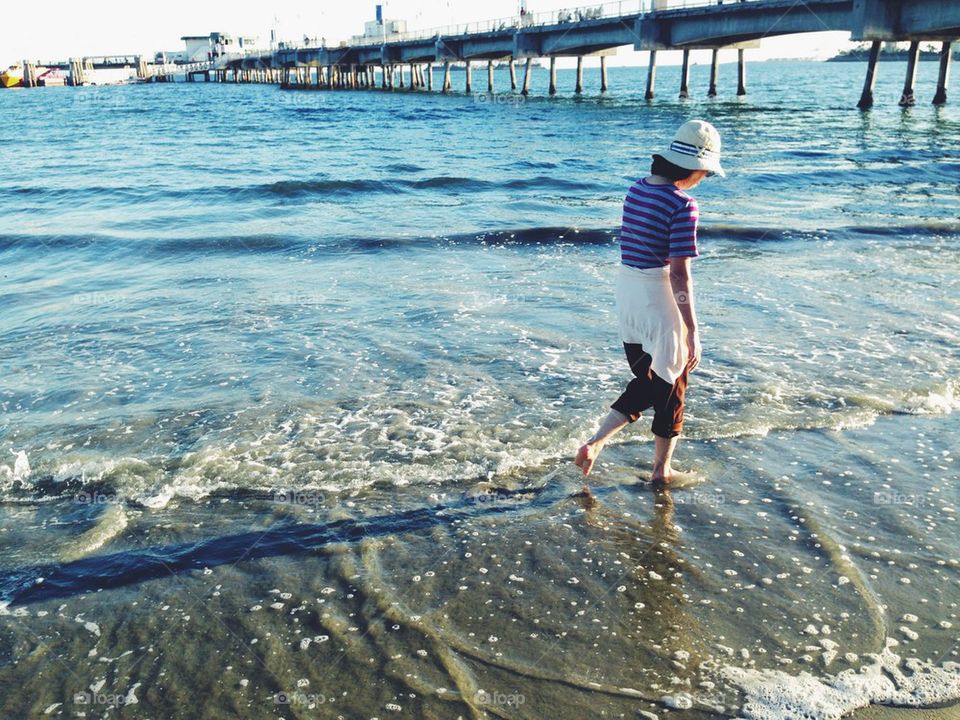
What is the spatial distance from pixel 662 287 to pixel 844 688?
2.07 metres

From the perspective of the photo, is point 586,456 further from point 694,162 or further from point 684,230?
point 694,162

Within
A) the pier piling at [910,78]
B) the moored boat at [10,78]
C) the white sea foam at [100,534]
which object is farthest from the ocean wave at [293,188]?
the moored boat at [10,78]

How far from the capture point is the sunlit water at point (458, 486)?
317 centimetres

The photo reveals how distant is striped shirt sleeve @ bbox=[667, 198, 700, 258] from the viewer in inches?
155

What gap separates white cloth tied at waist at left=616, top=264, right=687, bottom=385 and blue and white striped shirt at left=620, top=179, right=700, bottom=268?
0.27 feet

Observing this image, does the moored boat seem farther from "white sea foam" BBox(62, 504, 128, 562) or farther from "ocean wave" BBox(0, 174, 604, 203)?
"white sea foam" BBox(62, 504, 128, 562)

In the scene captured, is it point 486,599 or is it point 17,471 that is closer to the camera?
point 486,599

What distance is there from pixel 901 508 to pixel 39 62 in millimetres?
192606

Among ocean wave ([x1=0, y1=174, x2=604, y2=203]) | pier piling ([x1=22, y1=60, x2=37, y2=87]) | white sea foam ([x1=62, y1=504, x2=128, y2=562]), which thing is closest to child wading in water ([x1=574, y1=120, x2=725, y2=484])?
white sea foam ([x1=62, y1=504, x2=128, y2=562])

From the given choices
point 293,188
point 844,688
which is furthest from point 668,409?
point 293,188

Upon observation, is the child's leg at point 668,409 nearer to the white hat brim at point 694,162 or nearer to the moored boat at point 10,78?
the white hat brim at point 694,162

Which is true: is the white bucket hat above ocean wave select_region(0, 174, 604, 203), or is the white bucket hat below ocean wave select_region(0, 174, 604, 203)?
above

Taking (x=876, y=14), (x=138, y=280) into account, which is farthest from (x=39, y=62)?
(x=138, y=280)

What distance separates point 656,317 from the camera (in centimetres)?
423
